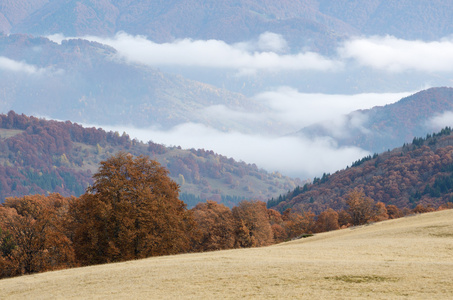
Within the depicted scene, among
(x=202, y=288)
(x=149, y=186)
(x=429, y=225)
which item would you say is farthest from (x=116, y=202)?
(x=429, y=225)

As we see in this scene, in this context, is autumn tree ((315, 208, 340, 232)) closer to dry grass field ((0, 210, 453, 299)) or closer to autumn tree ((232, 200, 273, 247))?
autumn tree ((232, 200, 273, 247))

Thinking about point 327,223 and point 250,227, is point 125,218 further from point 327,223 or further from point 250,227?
point 327,223

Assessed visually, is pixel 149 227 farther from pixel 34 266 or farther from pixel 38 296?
pixel 38 296

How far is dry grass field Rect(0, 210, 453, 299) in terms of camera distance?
3391cm

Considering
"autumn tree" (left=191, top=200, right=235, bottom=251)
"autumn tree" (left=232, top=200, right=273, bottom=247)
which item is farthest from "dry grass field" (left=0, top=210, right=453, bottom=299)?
"autumn tree" (left=232, top=200, right=273, bottom=247)

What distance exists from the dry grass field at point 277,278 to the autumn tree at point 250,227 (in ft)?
180

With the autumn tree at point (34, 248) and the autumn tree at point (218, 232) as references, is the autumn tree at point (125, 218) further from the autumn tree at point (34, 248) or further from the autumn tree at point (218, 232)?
the autumn tree at point (218, 232)

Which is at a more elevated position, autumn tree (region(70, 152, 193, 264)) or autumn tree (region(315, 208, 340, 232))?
autumn tree (region(70, 152, 193, 264))

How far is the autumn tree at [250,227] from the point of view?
109 m

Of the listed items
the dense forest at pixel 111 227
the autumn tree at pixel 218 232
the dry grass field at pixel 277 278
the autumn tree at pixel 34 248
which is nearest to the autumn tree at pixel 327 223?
the autumn tree at pixel 218 232

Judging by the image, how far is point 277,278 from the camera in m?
38.1

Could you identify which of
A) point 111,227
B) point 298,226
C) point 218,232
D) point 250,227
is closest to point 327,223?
point 298,226

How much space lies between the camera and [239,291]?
35125mm

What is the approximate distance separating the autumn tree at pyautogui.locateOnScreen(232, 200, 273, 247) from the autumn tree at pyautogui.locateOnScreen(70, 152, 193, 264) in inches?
1282
